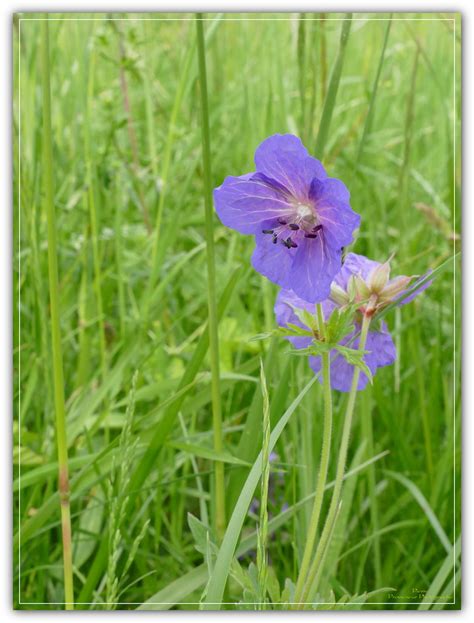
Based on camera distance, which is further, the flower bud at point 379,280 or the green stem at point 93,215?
the green stem at point 93,215

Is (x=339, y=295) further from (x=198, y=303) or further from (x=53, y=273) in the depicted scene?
(x=198, y=303)

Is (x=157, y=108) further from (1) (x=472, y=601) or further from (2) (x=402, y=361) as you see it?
(1) (x=472, y=601)

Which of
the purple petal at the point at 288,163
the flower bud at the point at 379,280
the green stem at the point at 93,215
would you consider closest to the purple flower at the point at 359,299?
the flower bud at the point at 379,280

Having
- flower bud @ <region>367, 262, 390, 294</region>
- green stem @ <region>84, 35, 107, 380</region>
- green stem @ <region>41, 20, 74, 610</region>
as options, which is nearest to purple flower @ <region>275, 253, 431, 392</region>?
flower bud @ <region>367, 262, 390, 294</region>

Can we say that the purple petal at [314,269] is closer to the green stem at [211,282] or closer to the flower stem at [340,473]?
the flower stem at [340,473]

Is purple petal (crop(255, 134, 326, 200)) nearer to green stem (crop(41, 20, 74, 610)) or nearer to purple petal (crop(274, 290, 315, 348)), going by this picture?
purple petal (crop(274, 290, 315, 348))

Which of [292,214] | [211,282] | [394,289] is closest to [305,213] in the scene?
[292,214]
